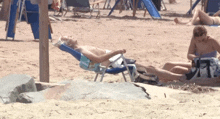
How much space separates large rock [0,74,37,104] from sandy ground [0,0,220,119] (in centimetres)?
22

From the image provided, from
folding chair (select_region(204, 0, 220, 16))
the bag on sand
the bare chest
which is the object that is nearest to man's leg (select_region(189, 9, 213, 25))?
folding chair (select_region(204, 0, 220, 16))

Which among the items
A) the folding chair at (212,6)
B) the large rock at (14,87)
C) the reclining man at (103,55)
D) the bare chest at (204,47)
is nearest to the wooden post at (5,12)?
the folding chair at (212,6)

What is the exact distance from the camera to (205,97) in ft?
15.5

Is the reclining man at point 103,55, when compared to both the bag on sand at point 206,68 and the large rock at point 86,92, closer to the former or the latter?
the bag on sand at point 206,68

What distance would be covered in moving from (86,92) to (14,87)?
2.30 ft

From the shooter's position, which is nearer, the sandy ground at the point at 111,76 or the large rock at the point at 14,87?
the sandy ground at the point at 111,76

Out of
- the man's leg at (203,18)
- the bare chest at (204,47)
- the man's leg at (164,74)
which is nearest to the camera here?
the bare chest at (204,47)

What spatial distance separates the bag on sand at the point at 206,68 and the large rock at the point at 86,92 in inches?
48.3

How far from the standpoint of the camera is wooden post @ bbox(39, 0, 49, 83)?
16.7 feet

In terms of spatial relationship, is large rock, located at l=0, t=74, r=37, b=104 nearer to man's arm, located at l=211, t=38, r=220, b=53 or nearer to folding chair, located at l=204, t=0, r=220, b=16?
man's arm, located at l=211, t=38, r=220, b=53

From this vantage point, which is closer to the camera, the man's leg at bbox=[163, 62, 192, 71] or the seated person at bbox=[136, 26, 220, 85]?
the seated person at bbox=[136, 26, 220, 85]

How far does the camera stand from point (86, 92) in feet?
14.5

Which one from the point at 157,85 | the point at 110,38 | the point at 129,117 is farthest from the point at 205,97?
the point at 110,38

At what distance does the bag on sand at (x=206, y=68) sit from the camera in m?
5.58
